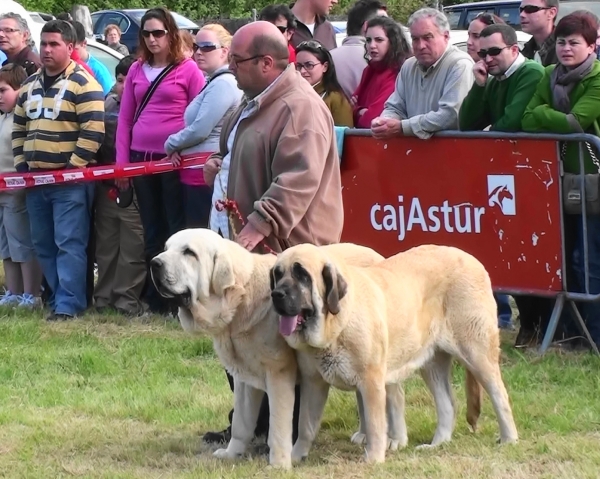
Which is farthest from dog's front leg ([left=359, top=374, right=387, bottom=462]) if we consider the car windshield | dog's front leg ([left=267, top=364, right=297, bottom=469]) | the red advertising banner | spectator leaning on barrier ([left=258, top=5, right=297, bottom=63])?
the car windshield

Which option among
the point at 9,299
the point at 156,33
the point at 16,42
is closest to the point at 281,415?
the point at 156,33

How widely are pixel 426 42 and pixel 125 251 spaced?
11.5ft

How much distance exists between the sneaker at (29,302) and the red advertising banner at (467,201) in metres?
3.28

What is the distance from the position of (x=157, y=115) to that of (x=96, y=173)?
2.57ft

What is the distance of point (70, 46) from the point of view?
9.98 m

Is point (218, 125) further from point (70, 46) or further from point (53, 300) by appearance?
point (53, 300)

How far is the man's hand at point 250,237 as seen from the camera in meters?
5.73

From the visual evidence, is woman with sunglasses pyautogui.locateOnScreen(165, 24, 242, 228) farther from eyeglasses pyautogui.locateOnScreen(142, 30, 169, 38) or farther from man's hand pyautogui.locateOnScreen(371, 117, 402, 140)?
man's hand pyautogui.locateOnScreen(371, 117, 402, 140)

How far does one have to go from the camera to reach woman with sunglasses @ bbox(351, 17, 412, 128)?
916 cm

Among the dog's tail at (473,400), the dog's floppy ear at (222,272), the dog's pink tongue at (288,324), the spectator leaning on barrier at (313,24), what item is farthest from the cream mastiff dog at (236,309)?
the spectator leaning on barrier at (313,24)

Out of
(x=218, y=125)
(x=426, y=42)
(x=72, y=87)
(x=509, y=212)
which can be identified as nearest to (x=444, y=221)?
(x=509, y=212)

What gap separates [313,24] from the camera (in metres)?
11.0

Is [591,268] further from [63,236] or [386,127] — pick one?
[63,236]

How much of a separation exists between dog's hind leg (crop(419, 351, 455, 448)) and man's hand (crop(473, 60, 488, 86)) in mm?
2671
